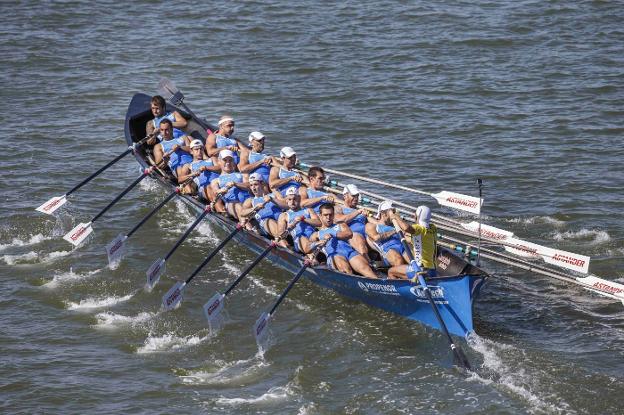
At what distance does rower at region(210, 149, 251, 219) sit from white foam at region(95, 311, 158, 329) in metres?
3.09

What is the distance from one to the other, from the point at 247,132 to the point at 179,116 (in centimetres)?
341

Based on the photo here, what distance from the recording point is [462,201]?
18.8 metres

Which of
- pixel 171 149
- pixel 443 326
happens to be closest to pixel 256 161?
pixel 171 149

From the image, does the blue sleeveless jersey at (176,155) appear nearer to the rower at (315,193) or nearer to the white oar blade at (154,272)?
the white oar blade at (154,272)

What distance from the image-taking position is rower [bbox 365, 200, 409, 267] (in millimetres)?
17453

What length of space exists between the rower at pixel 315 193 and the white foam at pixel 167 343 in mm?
3338

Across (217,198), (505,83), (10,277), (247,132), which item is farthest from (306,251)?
(505,83)

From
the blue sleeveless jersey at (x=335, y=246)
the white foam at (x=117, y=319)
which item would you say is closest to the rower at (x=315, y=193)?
the blue sleeveless jersey at (x=335, y=246)

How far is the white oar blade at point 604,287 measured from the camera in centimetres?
1689

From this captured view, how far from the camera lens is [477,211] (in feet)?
59.7

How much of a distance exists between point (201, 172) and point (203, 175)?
0.09 m

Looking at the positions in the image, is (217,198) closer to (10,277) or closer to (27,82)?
(10,277)

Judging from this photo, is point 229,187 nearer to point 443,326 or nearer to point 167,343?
point 167,343

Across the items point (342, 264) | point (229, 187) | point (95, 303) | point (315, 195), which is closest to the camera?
point (342, 264)
